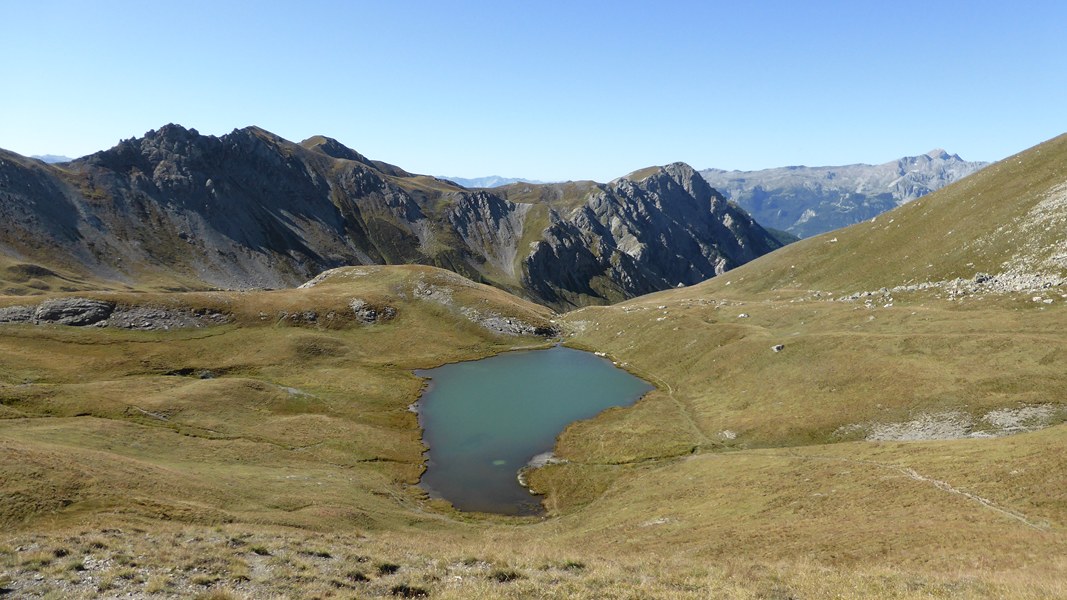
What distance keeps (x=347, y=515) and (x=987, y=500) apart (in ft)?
157

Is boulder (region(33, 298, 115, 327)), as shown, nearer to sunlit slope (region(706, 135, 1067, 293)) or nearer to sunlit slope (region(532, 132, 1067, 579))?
sunlit slope (region(532, 132, 1067, 579))

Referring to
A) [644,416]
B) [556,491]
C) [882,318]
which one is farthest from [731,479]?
[882,318]

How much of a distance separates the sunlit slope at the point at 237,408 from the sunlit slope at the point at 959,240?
83968 millimetres

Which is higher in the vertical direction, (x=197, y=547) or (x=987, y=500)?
(x=197, y=547)

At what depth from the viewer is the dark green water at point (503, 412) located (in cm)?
6291

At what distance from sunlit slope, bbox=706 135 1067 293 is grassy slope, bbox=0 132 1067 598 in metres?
1.08

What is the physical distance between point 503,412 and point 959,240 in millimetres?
109686

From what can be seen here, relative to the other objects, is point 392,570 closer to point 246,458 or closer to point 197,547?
point 197,547

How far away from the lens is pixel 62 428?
57.7m

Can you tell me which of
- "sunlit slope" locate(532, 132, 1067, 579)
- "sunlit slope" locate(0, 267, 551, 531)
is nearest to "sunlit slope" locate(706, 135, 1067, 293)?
"sunlit slope" locate(532, 132, 1067, 579)

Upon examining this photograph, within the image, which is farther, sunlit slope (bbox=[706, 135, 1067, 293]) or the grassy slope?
sunlit slope (bbox=[706, 135, 1067, 293])

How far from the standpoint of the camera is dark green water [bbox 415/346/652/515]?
62.9 meters

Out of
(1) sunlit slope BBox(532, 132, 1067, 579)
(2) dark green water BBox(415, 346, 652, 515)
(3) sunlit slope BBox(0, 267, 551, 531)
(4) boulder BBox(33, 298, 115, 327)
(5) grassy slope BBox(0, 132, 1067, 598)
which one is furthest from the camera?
(4) boulder BBox(33, 298, 115, 327)

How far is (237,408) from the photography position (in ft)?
254
